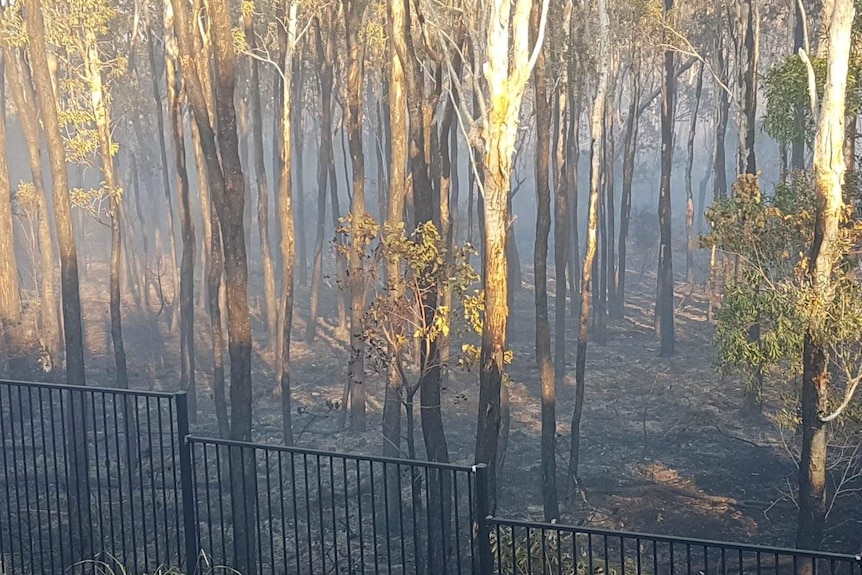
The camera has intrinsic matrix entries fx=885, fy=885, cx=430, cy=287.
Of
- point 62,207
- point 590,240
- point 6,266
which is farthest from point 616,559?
point 6,266

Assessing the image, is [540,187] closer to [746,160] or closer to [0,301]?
[746,160]

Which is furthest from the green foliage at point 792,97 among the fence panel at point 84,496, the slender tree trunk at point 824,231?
the fence panel at point 84,496

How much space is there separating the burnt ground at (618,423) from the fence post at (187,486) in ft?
18.2

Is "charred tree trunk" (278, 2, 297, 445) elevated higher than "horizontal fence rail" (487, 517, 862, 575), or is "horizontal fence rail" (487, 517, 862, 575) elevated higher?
"charred tree trunk" (278, 2, 297, 445)

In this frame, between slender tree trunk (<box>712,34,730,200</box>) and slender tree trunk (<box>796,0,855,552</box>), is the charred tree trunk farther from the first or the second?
slender tree trunk (<box>712,34,730,200</box>)

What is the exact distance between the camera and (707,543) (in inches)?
228

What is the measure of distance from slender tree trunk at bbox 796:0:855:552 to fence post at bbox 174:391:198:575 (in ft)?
25.2

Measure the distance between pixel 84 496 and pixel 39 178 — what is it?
1333cm

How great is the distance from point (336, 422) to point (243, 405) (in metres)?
8.63

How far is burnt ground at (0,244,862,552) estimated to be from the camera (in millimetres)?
15375

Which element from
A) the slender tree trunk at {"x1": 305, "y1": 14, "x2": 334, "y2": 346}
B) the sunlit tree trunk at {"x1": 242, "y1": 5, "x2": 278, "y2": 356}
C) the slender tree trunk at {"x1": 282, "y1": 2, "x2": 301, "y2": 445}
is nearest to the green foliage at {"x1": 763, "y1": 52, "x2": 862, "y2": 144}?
the slender tree trunk at {"x1": 282, "y1": 2, "x2": 301, "y2": 445}

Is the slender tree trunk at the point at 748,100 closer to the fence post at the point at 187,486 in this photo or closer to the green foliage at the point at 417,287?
the green foliage at the point at 417,287

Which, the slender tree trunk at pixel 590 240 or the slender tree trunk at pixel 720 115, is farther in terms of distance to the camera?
the slender tree trunk at pixel 720 115

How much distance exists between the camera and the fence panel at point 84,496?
8281 mm
